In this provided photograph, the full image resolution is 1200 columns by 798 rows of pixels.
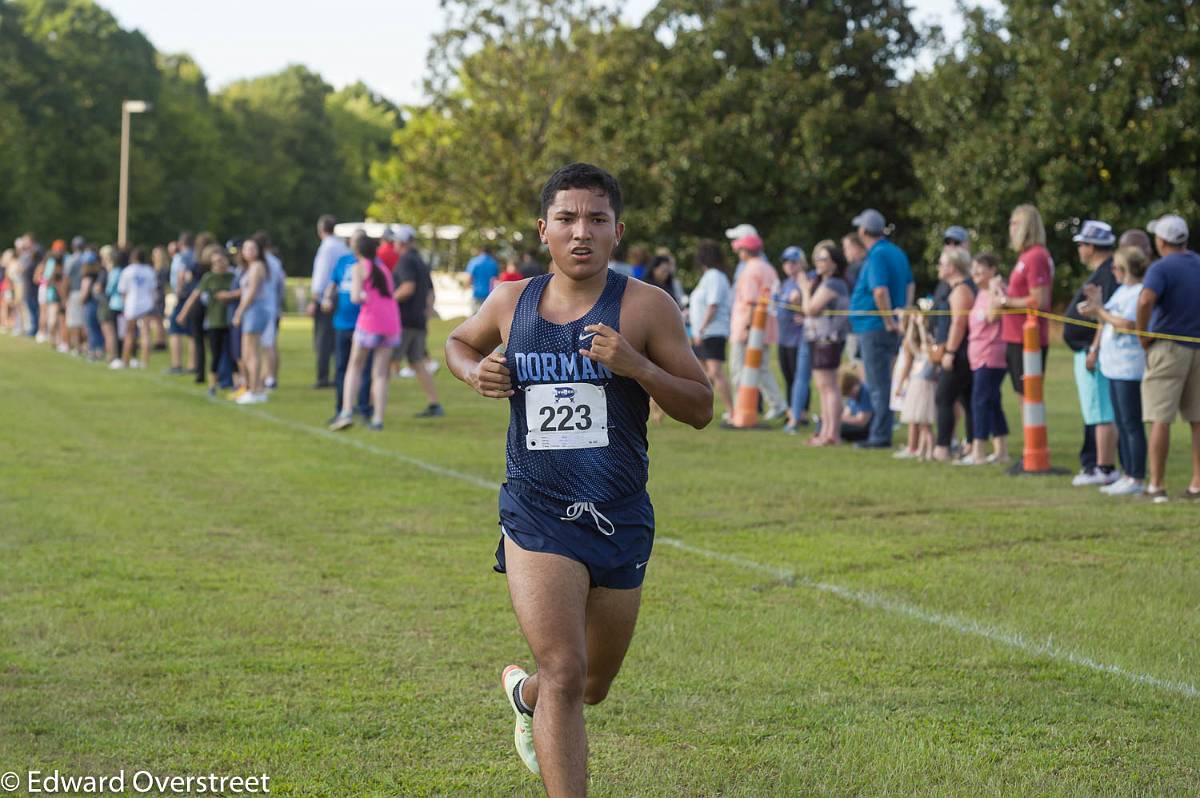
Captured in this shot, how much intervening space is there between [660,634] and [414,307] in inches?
475

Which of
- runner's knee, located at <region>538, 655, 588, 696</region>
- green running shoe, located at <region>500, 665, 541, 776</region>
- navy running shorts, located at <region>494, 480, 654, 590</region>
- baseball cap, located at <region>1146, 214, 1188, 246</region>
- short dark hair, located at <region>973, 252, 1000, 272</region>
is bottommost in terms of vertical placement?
green running shoe, located at <region>500, 665, 541, 776</region>

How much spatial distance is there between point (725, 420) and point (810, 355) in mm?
1911

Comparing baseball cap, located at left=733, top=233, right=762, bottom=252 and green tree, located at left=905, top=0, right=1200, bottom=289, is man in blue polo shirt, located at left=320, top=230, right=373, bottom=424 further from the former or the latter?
green tree, located at left=905, top=0, right=1200, bottom=289

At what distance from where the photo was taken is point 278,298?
2236 centimetres

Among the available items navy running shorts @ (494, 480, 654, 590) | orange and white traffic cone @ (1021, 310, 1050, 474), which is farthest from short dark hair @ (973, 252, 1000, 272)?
navy running shorts @ (494, 480, 654, 590)

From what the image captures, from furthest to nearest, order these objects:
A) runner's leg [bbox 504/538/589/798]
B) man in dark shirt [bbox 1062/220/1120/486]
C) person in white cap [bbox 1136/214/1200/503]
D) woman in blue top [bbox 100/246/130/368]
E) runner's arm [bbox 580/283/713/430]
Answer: woman in blue top [bbox 100/246/130/368]
man in dark shirt [bbox 1062/220/1120/486]
person in white cap [bbox 1136/214/1200/503]
runner's arm [bbox 580/283/713/430]
runner's leg [bbox 504/538/589/798]

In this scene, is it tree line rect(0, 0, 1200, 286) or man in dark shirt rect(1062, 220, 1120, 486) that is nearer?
man in dark shirt rect(1062, 220, 1120, 486)

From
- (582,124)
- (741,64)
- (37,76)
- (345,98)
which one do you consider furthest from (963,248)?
(345,98)

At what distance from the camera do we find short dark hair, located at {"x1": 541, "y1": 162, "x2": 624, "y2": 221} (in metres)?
4.61

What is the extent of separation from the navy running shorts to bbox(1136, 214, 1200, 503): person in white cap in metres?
7.66

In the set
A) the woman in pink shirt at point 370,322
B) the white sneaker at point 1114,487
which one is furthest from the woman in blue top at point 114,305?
the white sneaker at point 1114,487

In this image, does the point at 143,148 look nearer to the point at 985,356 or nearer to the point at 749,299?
the point at 749,299

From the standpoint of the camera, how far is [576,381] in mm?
4559

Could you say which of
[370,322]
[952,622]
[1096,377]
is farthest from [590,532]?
[370,322]
